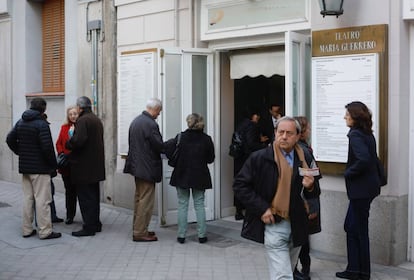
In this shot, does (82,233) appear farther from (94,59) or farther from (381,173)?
(381,173)

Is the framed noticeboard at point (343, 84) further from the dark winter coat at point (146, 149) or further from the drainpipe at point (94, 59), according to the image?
the drainpipe at point (94, 59)

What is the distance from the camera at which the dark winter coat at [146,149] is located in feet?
27.0

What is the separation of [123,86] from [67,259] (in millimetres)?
3652

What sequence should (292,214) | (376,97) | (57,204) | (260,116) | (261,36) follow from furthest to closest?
(57,204), (260,116), (261,36), (376,97), (292,214)

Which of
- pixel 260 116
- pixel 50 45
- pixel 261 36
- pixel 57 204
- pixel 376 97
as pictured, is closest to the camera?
pixel 376 97

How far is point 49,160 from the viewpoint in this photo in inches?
324

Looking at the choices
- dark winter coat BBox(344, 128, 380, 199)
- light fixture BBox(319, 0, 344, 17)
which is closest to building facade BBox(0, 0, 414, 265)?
light fixture BBox(319, 0, 344, 17)

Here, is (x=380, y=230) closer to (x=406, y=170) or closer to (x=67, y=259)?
(x=406, y=170)

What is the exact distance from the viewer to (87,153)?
8.65m

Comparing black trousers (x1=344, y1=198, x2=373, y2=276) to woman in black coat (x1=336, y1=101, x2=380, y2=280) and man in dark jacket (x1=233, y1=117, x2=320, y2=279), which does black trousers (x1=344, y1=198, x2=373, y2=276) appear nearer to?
woman in black coat (x1=336, y1=101, x2=380, y2=280)

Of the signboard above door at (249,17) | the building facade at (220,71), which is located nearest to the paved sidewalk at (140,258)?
the building facade at (220,71)

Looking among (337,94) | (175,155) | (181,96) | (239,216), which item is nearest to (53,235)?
(175,155)

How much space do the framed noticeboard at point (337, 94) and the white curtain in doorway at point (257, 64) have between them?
1287 millimetres

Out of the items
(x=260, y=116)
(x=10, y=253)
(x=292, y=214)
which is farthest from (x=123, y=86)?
(x=292, y=214)
